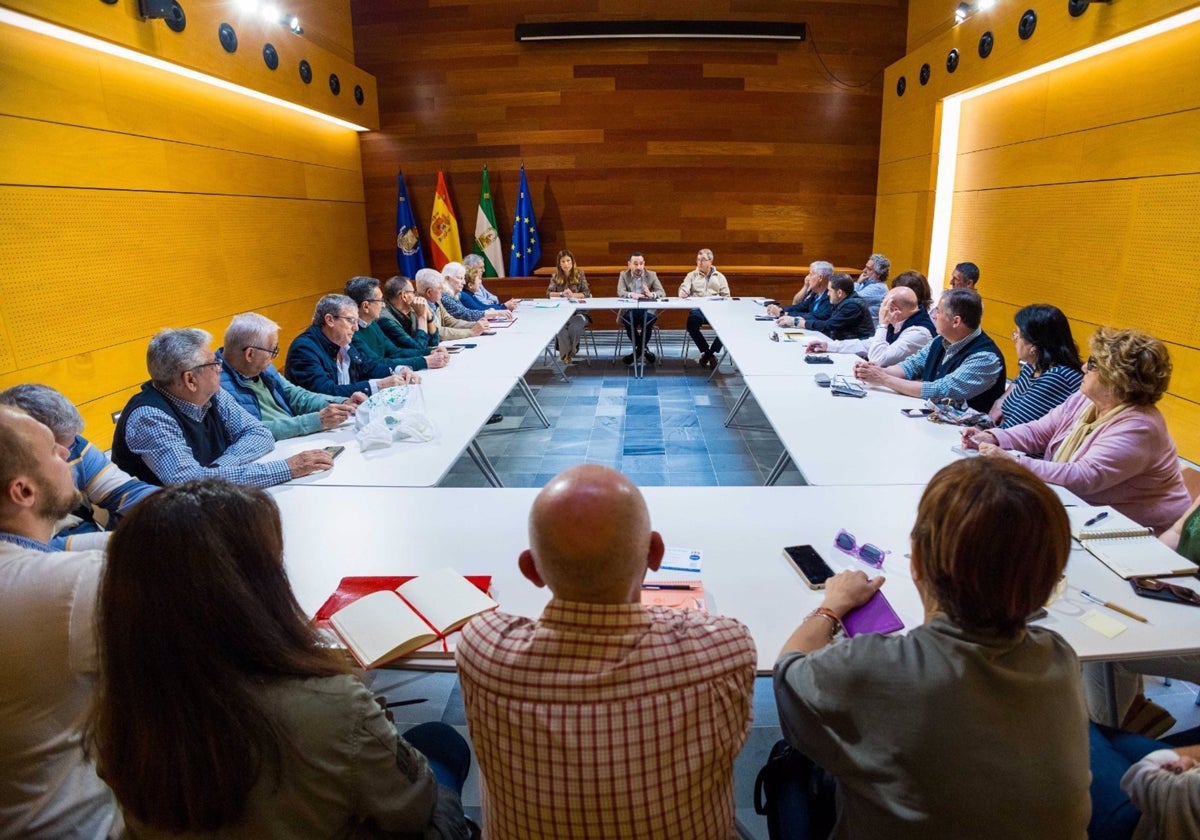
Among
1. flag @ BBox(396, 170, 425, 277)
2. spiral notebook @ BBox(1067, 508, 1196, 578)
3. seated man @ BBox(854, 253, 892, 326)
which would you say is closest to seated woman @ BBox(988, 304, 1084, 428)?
spiral notebook @ BBox(1067, 508, 1196, 578)

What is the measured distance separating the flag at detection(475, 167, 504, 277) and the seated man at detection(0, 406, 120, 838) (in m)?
7.72

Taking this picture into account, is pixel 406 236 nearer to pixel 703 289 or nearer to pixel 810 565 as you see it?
pixel 703 289

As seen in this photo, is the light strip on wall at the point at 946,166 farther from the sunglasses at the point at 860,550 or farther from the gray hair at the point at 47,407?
the gray hair at the point at 47,407

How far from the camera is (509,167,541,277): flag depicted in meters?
8.46

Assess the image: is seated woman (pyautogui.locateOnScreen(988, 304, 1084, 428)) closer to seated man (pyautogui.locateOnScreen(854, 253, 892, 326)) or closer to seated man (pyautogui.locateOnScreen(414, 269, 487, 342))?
seated man (pyautogui.locateOnScreen(854, 253, 892, 326))

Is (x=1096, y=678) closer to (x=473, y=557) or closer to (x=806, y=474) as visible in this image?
(x=806, y=474)

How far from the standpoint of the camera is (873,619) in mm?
1512

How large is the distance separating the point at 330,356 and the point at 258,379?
2.65 feet

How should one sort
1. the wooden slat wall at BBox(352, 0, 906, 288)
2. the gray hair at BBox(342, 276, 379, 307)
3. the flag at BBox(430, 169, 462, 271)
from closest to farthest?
the gray hair at BBox(342, 276, 379, 307) < the wooden slat wall at BBox(352, 0, 906, 288) < the flag at BBox(430, 169, 462, 271)

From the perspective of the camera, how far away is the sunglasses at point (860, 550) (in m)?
1.81

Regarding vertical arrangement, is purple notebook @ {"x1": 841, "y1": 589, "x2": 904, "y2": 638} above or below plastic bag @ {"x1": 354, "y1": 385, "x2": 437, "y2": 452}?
below

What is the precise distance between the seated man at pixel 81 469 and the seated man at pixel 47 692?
2.84 feet

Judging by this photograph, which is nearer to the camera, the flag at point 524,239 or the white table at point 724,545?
the white table at point 724,545

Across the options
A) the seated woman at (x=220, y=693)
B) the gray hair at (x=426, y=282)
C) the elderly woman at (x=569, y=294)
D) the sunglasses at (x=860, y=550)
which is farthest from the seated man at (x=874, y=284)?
the seated woman at (x=220, y=693)
